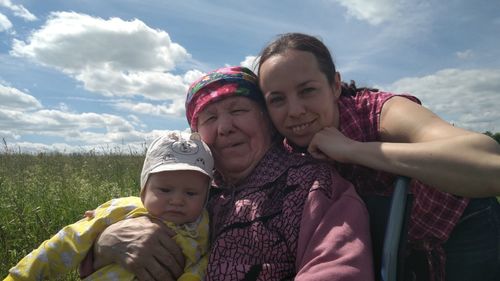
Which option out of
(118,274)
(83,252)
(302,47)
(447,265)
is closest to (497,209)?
(447,265)

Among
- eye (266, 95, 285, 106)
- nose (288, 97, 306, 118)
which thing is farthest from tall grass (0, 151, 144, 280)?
nose (288, 97, 306, 118)

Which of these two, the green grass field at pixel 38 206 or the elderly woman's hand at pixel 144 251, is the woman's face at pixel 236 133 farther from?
the green grass field at pixel 38 206

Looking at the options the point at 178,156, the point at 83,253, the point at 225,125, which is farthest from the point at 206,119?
the point at 83,253

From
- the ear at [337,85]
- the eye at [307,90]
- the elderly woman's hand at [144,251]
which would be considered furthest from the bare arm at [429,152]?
the elderly woman's hand at [144,251]

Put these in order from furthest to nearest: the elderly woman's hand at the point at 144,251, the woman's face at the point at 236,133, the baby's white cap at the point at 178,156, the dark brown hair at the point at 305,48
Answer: the woman's face at the point at 236,133 < the dark brown hair at the point at 305,48 < the baby's white cap at the point at 178,156 < the elderly woman's hand at the point at 144,251

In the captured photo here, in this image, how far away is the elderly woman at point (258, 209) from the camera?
1.79 metres

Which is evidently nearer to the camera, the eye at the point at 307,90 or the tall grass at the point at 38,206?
the eye at the point at 307,90

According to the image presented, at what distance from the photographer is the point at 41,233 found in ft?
14.4

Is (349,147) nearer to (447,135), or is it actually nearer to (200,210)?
(447,135)

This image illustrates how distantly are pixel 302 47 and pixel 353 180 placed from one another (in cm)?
80

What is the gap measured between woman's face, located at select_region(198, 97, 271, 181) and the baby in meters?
0.18

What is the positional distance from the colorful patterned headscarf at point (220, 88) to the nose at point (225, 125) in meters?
0.14

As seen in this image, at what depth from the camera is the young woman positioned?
179 centimetres

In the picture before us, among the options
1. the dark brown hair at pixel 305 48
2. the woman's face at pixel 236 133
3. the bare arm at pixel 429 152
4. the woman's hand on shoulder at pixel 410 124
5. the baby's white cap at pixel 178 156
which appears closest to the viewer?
the bare arm at pixel 429 152
